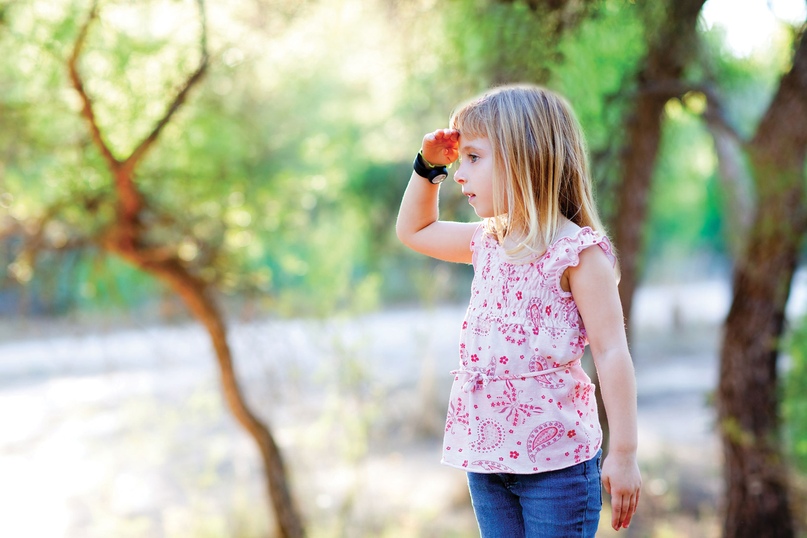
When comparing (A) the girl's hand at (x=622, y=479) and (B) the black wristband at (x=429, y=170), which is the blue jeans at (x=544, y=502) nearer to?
(A) the girl's hand at (x=622, y=479)

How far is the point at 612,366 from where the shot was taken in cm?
108

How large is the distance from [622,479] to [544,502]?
4.6 inches

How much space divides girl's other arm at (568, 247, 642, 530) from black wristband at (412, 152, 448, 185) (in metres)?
0.29

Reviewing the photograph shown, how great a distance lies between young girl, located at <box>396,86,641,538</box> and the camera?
3.63ft

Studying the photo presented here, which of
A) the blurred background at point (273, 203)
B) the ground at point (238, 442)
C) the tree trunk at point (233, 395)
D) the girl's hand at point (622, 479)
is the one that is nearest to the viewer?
the girl's hand at point (622, 479)

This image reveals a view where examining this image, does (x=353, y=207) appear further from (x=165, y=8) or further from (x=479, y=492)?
(x=479, y=492)

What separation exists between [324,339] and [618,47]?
295cm

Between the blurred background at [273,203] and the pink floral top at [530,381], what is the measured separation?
143cm

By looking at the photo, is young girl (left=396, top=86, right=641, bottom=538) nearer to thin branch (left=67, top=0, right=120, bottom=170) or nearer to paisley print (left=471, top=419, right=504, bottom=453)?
paisley print (left=471, top=419, right=504, bottom=453)

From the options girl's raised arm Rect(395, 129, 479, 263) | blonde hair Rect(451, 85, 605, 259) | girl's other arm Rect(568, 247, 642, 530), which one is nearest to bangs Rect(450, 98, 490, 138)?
blonde hair Rect(451, 85, 605, 259)

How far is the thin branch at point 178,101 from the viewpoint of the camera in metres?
2.98

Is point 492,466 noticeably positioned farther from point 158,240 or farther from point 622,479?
point 158,240

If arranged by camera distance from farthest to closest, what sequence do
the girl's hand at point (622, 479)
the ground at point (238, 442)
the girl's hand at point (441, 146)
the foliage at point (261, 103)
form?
1. the ground at point (238, 442)
2. the foliage at point (261, 103)
3. the girl's hand at point (441, 146)
4. the girl's hand at point (622, 479)

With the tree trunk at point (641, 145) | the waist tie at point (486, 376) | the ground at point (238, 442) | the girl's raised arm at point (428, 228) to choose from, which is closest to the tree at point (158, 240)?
the ground at point (238, 442)
